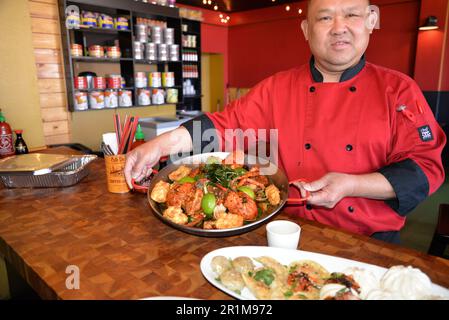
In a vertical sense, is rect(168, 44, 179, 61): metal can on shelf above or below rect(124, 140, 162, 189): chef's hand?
above

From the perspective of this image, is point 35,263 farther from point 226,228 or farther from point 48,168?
point 48,168

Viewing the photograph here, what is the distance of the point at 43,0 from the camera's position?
3.31 metres

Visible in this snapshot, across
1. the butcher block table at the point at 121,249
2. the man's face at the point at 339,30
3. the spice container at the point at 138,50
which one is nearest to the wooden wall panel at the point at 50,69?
the spice container at the point at 138,50

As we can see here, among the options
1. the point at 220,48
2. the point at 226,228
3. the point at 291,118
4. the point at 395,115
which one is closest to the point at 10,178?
the point at 226,228

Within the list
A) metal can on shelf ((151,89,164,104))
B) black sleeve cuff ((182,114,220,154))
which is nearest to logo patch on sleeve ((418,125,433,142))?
black sleeve cuff ((182,114,220,154))

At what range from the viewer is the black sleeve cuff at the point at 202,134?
1575mm

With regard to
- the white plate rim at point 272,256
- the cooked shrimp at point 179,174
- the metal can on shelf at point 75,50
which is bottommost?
the white plate rim at point 272,256

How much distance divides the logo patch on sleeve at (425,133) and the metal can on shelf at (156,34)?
13.0 ft

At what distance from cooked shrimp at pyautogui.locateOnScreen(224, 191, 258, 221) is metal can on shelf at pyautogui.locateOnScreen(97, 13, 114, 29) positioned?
3.54 metres

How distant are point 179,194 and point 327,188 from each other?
1.59ft

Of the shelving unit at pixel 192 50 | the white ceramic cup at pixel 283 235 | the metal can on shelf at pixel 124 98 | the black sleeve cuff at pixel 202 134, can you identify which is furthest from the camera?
the shelving unit at pixel 192 50

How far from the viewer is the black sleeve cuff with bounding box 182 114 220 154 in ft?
5.17

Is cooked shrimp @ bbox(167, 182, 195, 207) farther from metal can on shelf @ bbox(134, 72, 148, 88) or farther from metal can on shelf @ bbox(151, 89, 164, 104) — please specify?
metal can on shelf @ bbox(151, 89, 164, 104)

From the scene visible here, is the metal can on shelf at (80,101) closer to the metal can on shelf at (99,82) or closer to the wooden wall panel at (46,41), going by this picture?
the metal can on shelf at (99,82)
